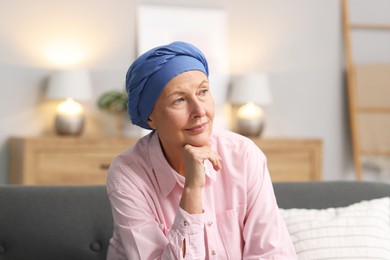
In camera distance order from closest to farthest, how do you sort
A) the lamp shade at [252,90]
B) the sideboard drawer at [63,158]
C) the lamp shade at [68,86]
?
the sideboard drawer at [63,158] < the lamp shade at [68,86] < the lamp shade at [252,90]

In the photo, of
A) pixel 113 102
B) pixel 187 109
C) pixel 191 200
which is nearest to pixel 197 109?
pixel 187 109

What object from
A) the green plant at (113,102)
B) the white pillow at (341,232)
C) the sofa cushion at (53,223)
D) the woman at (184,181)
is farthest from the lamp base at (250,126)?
the woman at (184,181)

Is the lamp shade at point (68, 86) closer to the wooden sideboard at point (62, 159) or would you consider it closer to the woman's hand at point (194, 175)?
the wooden sideboard at point (62, 159)

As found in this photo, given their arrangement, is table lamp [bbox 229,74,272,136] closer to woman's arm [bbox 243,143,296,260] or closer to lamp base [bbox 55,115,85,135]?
lamp base [bbox 55,115,85,135]

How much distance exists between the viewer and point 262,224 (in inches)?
84.4

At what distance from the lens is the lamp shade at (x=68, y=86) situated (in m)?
4.88

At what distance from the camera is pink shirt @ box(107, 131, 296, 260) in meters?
2.07

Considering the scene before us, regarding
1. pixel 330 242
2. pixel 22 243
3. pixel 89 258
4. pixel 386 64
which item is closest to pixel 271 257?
pixel 330 242

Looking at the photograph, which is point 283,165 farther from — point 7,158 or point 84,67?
point 7,158

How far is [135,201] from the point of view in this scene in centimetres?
210

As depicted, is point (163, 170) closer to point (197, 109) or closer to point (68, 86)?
point (197, 109)

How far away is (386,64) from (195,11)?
166 centimetres

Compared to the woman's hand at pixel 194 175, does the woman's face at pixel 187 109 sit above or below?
above

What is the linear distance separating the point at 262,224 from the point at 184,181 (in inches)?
10.5
